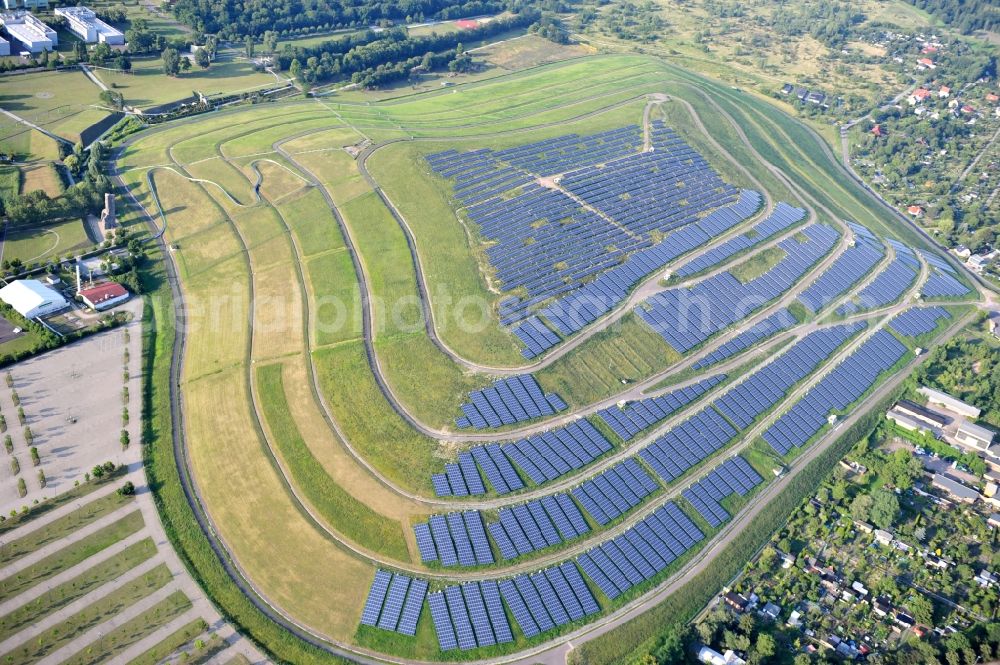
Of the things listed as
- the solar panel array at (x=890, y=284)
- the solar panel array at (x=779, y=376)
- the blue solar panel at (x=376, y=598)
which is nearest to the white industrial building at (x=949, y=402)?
the solar panel array at (x=779, y=376)

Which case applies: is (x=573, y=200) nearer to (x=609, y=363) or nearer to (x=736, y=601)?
(x=609, y=363)

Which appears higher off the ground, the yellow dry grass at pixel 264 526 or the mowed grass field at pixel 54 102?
the mowed grass field at pixel 54 102

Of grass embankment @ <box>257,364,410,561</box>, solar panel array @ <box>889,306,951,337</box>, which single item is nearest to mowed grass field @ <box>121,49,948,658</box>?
grass embankment @ <box>257,364,410,561</box>

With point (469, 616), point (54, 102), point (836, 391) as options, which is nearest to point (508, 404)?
point (469, 616)

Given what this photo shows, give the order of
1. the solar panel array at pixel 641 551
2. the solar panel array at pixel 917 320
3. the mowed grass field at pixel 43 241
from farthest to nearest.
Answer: the mowed grass field at pixel 43 241 < the solar panel array at pixel 917 320 < the solar panel array at pixel 641 551

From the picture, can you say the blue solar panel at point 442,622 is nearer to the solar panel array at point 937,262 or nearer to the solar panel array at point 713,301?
the solar panel array at point 713,301
